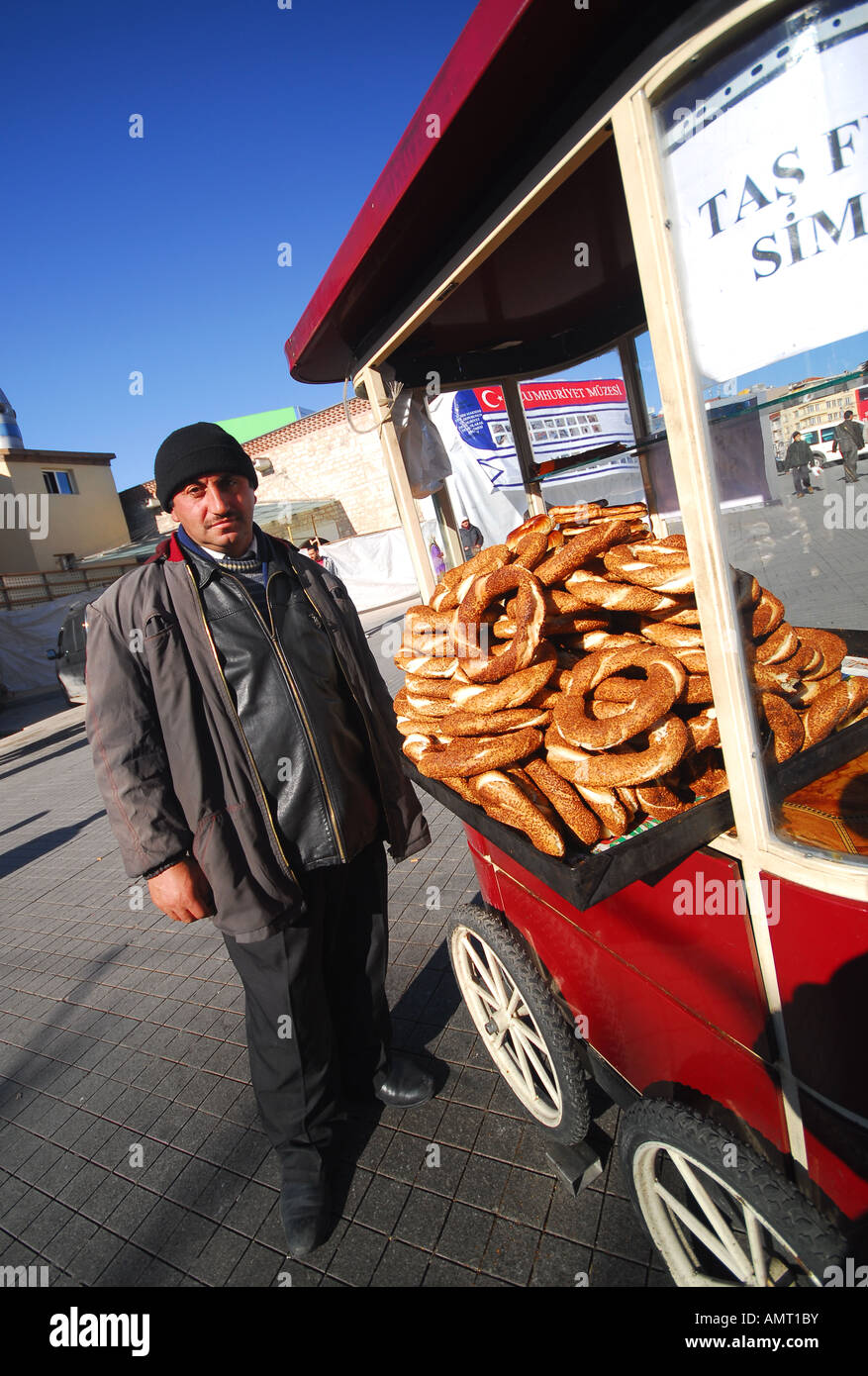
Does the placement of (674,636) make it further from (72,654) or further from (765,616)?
(72,654)

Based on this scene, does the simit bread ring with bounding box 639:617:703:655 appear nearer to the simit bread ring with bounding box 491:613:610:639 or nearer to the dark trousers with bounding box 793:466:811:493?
the simit bread ring with bounding box 491:613:610:639

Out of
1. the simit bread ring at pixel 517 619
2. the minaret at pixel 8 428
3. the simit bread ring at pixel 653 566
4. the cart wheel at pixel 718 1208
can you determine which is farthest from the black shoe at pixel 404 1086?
the minaret at pixel 8 428

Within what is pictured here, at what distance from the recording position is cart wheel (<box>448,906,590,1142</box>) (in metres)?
1.99

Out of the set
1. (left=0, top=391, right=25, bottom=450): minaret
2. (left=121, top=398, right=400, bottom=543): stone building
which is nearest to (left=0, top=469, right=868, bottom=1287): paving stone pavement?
(left=121, top=398, right=400, bottom=543): stone building

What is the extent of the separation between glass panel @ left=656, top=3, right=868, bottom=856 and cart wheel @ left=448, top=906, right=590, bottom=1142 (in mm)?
1063

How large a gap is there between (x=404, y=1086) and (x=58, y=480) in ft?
104

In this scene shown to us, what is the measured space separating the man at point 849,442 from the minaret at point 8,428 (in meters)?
32.8

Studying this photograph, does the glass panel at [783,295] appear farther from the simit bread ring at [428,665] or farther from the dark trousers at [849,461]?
the simit bread ring at [428,665]

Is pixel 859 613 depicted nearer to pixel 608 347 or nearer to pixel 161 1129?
pixel 608 347

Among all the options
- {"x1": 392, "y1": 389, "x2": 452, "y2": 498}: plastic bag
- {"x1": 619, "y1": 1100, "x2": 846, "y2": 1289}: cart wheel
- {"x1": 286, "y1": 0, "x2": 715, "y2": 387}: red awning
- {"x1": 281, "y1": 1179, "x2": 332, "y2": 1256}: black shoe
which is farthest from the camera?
{"x1": 392, "y1": 389, "x2": 452, "y2": 498}: plastic bag

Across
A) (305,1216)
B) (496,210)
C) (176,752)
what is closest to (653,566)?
(496,210)

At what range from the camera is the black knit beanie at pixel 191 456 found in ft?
6.25

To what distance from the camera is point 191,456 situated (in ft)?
6.25

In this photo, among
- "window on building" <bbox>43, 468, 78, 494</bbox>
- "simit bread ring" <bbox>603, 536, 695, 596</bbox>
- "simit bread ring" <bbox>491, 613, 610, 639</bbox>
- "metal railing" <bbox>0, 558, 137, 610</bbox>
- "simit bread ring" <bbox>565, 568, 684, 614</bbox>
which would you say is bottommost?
"simit bread ring" <bbox>491, 613, 610, 639</bbox>
